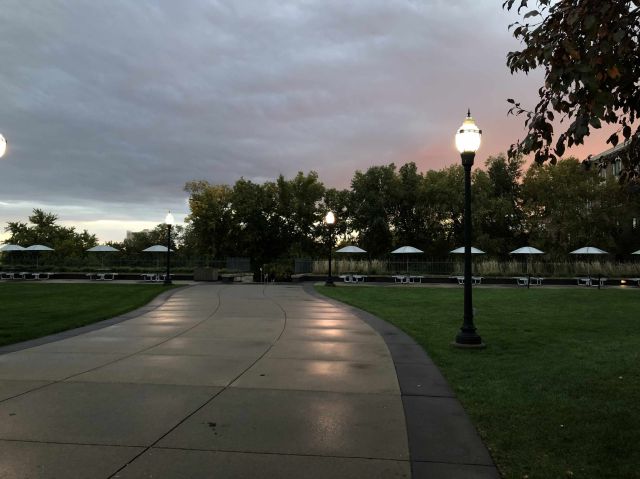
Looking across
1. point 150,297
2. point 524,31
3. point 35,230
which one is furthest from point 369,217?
point 524,31

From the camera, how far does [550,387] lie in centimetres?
665

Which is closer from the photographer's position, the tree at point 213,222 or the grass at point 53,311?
the grass at point 53,311

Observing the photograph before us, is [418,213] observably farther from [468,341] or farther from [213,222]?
[468,341]

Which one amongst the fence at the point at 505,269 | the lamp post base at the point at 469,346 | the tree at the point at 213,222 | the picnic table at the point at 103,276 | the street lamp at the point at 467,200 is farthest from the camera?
the tree at the point at 213,222

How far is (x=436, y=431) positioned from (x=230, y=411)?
2199mm

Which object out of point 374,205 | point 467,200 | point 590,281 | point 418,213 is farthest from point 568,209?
point 467,200

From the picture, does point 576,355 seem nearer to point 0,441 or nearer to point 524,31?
point 524,31

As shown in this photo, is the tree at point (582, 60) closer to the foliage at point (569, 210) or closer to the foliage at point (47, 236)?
the foliage at point (569, 210)

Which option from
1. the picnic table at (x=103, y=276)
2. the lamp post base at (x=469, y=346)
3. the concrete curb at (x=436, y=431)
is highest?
the picnic table at (x=103, y=276)

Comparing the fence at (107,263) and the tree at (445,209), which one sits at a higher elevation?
the tree at (445,209)

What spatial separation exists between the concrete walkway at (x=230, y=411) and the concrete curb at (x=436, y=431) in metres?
0.02

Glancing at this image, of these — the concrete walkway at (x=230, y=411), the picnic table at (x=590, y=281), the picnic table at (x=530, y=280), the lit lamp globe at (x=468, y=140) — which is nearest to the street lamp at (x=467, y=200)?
the lit lamp globe at (x=468, y=140)

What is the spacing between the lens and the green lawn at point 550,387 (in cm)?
437

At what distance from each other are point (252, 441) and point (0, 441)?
7.41 ft
